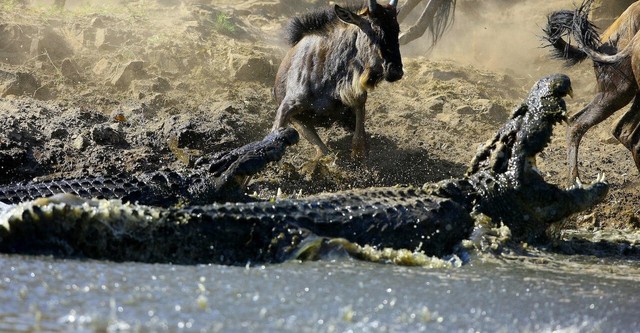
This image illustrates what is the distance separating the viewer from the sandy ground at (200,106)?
9109mm

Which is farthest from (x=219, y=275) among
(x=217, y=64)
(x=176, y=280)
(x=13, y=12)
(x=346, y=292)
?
(x=13, y=12)

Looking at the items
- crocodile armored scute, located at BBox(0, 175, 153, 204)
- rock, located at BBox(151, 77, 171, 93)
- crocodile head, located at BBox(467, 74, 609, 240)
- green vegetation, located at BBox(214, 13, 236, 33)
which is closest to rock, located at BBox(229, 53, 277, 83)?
rock, located at BBox(151, 77, 171, 93)

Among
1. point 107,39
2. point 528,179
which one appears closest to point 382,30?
point 528,179

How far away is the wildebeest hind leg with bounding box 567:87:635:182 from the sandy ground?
11.2 inches

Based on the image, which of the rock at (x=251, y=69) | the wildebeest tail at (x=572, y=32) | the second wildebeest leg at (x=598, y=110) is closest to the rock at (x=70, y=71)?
the rock at (x=251, y=69)

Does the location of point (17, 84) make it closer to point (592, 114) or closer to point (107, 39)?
point (107, 39)

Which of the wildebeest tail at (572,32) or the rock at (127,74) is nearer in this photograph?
the wildebeest tail at (572,32)

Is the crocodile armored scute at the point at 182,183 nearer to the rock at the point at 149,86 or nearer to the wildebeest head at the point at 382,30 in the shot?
the wildebeest head at the point at 382,30

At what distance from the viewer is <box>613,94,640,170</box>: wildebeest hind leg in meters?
9.12

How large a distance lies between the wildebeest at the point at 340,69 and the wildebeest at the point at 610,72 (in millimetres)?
1640

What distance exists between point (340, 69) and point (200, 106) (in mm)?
1593

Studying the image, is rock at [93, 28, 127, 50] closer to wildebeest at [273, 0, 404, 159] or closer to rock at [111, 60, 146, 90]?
rock at [111, 60, 146, 90]

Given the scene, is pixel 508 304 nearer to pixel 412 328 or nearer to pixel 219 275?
pixel 412 328

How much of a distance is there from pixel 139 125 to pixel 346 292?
566 cm
